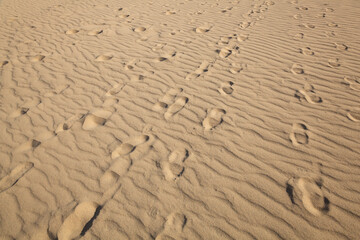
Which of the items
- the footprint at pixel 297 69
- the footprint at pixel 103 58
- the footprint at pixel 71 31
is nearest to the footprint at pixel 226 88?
the footprint at pixel 297 69

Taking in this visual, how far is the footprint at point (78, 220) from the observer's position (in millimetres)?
1593

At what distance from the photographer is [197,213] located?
5.53 ft

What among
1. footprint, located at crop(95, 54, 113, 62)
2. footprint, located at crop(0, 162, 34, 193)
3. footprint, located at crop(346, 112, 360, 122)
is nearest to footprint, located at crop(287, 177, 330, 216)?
footprint, located at crop(346, 112, 360, 122)

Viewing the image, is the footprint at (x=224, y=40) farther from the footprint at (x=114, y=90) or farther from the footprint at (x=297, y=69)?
the footprint at (x=114, y=90)

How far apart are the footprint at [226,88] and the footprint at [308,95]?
885 mm

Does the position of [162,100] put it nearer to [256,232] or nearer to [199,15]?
[256,232]

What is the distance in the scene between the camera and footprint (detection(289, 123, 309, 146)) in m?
2.15

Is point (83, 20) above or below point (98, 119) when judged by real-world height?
above

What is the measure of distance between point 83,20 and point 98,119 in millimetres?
4366

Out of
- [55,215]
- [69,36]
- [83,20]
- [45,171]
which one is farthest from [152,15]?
[55,215]

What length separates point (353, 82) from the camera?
2.85m

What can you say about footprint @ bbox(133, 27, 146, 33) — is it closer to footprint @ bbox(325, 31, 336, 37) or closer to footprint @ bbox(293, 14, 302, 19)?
footprint @ bbox(293, 14, 302, 19)

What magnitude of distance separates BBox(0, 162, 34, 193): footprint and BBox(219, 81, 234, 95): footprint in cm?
250

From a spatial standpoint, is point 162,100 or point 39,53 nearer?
point 162,100
